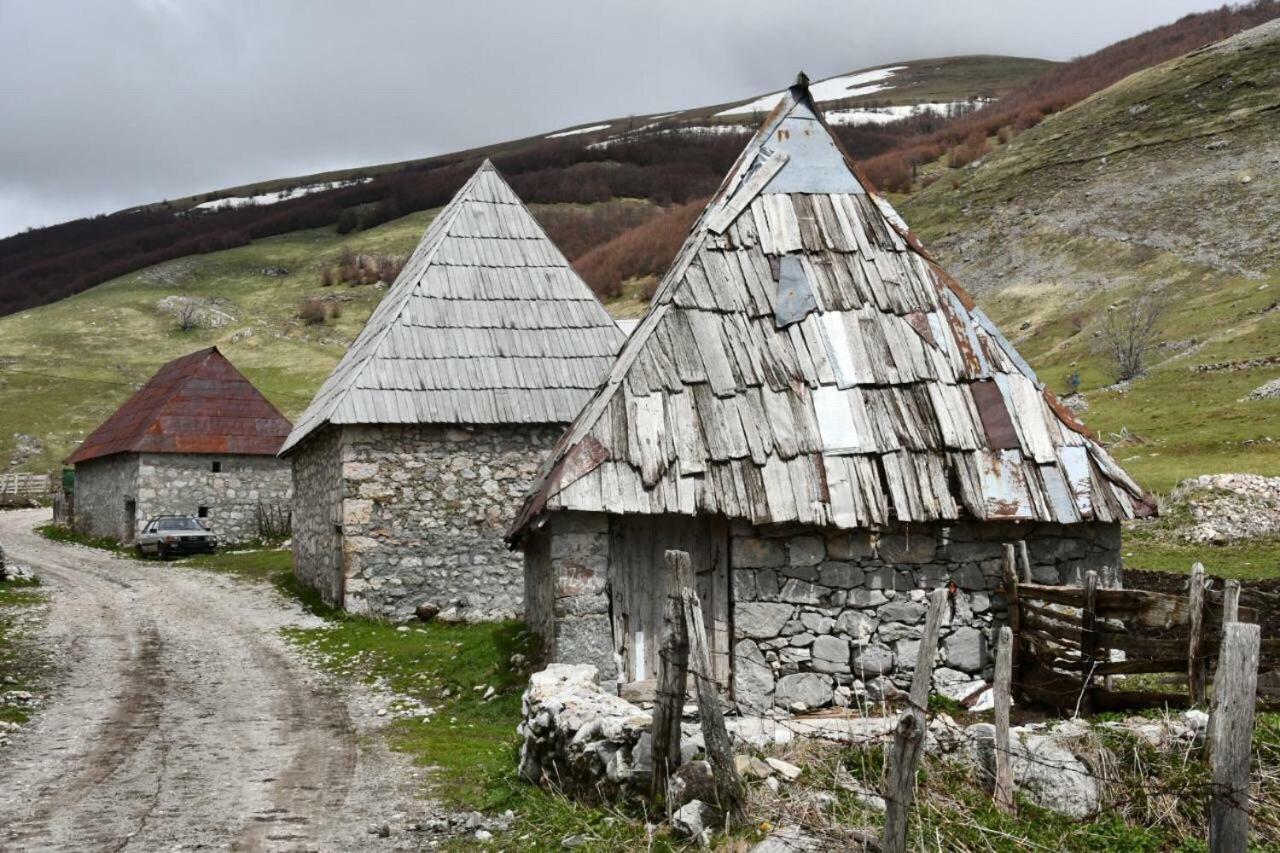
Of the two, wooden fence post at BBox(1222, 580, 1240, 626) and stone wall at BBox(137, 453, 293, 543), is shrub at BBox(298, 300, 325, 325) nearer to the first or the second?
stone wall at BBox(137, 453, 293, 543)

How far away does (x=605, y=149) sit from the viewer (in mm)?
110188

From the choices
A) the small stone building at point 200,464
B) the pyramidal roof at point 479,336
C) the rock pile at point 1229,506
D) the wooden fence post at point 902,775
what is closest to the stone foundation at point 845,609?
the wooden fence post at point 902,775

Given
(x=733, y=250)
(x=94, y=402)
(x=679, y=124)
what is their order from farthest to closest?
1. (x=679, y=124)
2. (x=94, y=402)
3. (x=733, y=250)

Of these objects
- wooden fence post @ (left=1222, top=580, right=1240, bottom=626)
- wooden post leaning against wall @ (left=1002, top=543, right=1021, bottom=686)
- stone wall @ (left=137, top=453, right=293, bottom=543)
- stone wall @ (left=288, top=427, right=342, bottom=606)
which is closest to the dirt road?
stone wall @ (left=288, top=427, right=342, bottom=606)

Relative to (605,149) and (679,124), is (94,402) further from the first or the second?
(679,124)

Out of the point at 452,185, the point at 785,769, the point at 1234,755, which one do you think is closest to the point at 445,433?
the point at 785,769

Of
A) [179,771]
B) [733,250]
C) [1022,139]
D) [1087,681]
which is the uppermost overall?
[1022,139]

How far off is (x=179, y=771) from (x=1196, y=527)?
57.1ft

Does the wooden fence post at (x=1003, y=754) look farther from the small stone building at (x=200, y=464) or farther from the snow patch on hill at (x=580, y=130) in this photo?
the snow patch on hill at (x=580, y=130)

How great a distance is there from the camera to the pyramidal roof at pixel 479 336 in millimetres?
15977

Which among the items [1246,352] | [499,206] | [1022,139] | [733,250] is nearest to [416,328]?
[499,206]

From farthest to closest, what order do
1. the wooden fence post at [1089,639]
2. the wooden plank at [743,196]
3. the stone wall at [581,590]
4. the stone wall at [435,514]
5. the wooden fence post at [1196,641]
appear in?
the stone wall at [435,514], the wooden plank at [743,196], the stone wall at [581,590], the wooden fence post at [1089,639], the wooden fence post at [1196,641]

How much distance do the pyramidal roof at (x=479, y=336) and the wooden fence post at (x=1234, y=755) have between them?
12221mm

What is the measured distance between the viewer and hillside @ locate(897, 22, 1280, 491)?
2864 cm
